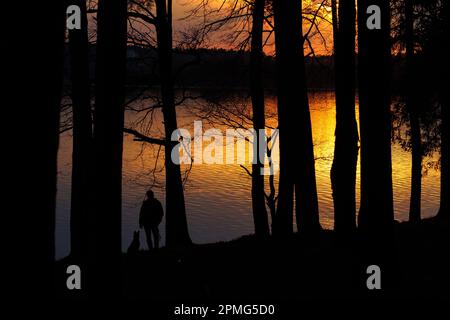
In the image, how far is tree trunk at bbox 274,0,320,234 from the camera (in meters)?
11.7

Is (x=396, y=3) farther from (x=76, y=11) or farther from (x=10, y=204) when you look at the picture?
(x=10, y=204)

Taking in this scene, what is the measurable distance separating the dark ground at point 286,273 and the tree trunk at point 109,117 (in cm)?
93

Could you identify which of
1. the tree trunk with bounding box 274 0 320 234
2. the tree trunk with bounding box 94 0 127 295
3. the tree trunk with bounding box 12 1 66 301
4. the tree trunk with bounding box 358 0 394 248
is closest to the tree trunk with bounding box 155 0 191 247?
the tree trunk with bounding box 274 0 320 234

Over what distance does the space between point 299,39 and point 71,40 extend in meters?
4.54

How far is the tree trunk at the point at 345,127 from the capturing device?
11594mm

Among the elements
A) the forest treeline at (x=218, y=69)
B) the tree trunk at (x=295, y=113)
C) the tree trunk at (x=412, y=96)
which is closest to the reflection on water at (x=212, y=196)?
the tree trunk at (x=412, y=96)

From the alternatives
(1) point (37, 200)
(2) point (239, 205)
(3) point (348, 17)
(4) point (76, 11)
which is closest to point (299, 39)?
(3) point (348, 17)

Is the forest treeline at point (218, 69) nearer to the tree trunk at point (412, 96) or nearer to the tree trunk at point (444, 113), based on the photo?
the tree trunk at point (412, 96)

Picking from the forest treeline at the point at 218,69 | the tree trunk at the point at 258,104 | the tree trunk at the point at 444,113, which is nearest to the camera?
the tree trunk at the point at 258,104

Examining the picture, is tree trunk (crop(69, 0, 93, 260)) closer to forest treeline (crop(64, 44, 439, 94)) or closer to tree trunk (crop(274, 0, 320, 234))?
tree trunk (crop(274, 0, 320, 234))

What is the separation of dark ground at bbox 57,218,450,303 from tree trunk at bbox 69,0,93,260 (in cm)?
Answer: 86

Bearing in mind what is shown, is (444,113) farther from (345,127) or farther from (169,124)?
(169,124)

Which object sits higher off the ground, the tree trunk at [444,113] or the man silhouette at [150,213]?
the tree trunk at [444,113]

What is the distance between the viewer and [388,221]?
8.41 meters
